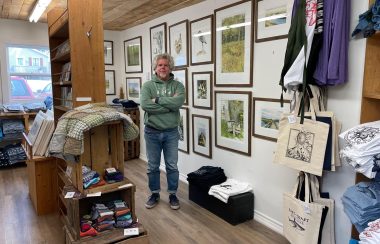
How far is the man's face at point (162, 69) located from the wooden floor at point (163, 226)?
139cm

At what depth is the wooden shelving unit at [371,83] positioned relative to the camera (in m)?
1.77

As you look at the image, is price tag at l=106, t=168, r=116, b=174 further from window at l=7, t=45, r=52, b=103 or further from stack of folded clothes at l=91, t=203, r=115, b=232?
window at l=7, t=45, r=52, b=103

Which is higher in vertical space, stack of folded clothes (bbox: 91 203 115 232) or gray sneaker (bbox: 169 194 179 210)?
stack of folded clothes (bbox: 91 203 115 232)

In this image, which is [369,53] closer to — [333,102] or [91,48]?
[333,102]

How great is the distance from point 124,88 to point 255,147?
3.36 m

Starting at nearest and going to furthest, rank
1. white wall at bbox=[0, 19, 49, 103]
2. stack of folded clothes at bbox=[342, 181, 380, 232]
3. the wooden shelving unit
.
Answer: stack of folded clothes at bbox=[342, 181, 380, 232], the wooden shelving unit, white wall at bbox=[0, 19, 49, 103]

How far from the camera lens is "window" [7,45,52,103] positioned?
16.4ft

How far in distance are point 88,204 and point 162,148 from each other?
1125mm

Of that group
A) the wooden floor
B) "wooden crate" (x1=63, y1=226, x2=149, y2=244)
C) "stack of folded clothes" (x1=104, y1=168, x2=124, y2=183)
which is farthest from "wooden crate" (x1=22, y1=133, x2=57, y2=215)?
"stack of folded clothes" (x1=104, y1=168, x2=124, y2=183)

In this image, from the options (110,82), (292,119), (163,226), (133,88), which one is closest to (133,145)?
(133,88)

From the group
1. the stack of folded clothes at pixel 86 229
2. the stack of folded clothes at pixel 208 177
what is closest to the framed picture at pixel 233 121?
the stack of folded clothes at pixel 208 177

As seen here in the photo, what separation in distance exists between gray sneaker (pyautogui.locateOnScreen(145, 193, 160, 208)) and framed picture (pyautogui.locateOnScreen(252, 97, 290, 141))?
1279 millimetres

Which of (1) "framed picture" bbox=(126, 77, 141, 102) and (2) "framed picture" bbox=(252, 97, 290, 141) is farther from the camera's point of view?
(1) "framed picture" bbox=(126, 77, 141, 102)

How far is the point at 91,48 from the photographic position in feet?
7.14
